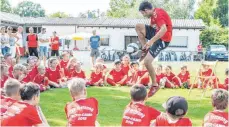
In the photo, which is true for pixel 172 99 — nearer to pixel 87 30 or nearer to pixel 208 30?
pixel 87 30

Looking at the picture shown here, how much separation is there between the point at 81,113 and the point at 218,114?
1733 mm

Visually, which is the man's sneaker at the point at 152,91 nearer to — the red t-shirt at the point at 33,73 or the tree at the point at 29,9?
the red t-shirt at the point at 33,73

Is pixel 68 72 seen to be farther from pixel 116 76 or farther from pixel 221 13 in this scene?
pixel 221 13

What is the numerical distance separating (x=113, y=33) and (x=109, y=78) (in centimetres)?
2750

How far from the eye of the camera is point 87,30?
1625 inches

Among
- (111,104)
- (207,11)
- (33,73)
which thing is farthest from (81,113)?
(207,11)

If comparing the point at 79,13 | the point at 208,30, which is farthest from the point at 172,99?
the point at 79,13

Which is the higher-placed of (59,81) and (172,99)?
(172,99)

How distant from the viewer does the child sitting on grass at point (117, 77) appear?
1416 centimetres

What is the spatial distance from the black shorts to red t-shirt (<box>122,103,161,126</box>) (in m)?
2.65

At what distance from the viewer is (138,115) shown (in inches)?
204

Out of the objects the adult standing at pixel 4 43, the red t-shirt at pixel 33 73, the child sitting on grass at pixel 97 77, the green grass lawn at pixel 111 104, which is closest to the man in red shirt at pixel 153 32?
the green grass lawn at pixel 111 104

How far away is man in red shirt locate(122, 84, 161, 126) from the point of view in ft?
17.0

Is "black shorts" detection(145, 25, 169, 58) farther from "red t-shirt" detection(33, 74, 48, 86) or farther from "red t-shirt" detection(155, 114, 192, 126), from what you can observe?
"red t-shirt" detection(33, 74, 48, 86)
